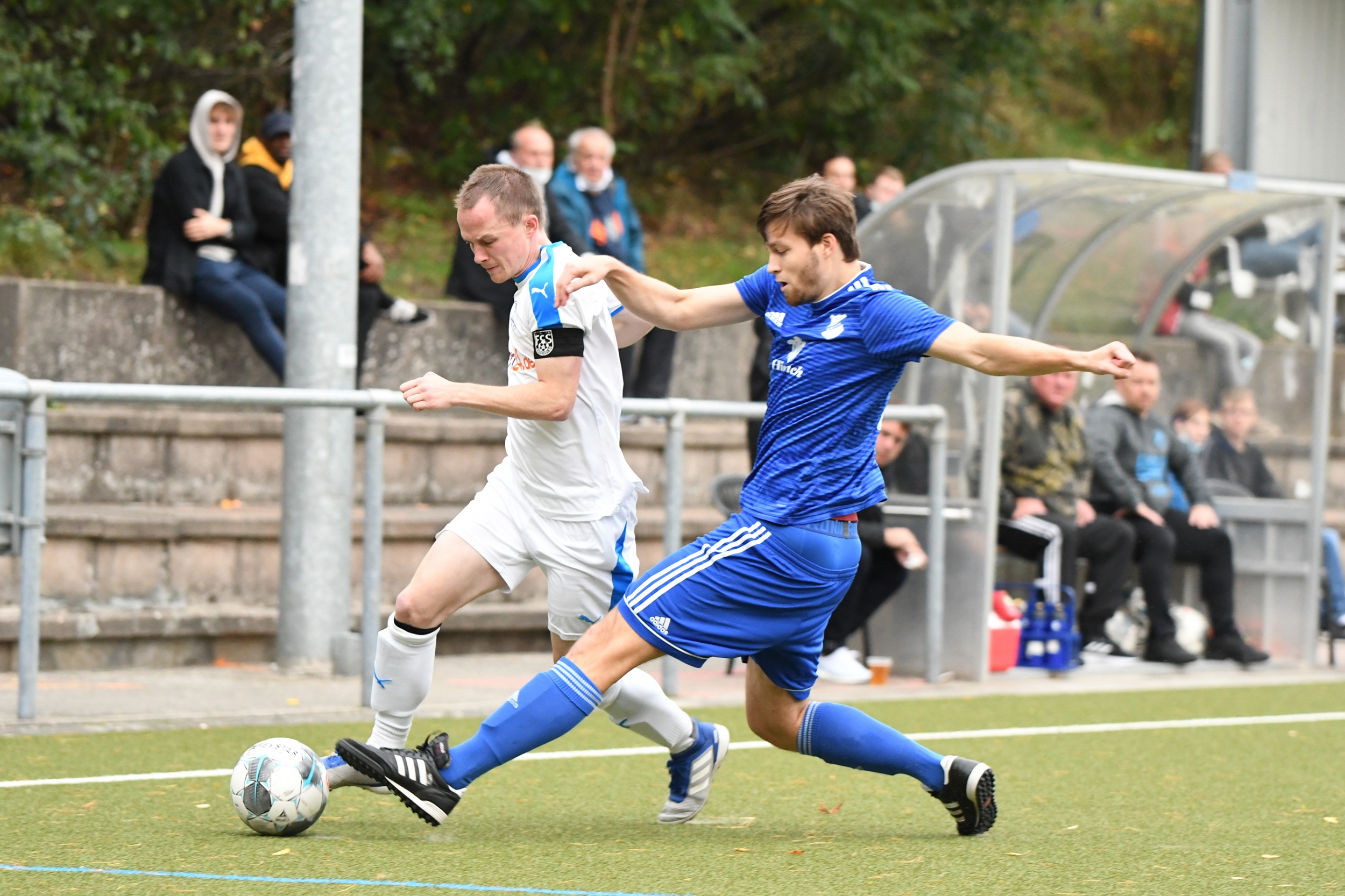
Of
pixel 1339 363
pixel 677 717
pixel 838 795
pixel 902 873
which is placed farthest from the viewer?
pixel 1339 363

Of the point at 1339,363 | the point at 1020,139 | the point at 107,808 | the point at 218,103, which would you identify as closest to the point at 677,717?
the point at 107,808

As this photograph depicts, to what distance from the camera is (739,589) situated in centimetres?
490

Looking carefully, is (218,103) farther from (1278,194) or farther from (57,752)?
(1278,194)

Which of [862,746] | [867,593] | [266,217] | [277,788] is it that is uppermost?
[266,217]

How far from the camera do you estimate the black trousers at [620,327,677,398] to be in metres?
10.8

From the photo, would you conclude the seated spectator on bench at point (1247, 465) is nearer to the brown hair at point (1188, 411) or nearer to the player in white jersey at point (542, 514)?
the brown hair at point (1188, 411)

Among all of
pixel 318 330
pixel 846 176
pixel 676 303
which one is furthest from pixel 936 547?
pixel 676 303

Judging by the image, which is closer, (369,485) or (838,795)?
(838,795)

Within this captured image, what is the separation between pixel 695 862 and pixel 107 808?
179 cm

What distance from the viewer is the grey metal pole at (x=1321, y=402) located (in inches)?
411

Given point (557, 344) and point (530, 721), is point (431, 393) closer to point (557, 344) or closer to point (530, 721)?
point (557, 344)

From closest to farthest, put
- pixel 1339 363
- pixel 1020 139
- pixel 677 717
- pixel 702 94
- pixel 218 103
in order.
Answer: pixel 677 717
pixel 218 103
pixel 1339 363
pixel 702 94
pixel 1020 139

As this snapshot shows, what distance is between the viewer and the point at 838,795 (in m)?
6.10

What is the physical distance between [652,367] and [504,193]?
5.73 m
